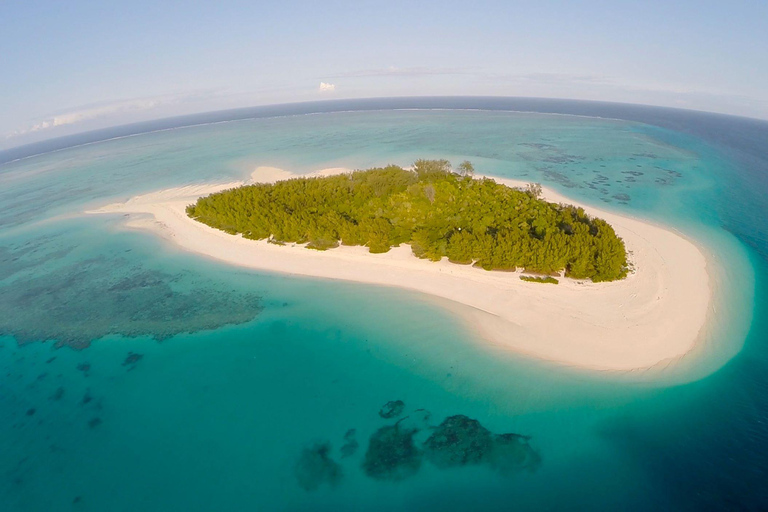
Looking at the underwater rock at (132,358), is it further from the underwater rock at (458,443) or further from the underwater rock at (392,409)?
the underwater rock at (458,443)

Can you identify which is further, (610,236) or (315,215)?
(315,215)

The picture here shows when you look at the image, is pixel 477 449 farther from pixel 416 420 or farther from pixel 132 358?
pixel 132 358

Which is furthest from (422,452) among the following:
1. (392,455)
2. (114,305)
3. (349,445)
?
(114,305)

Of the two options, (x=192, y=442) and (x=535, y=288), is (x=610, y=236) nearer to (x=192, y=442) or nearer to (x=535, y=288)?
(x=535, y=288)

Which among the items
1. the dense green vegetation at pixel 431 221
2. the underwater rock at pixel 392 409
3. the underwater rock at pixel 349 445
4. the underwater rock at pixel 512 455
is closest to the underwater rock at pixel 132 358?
the underwater rock at pixel 349 445

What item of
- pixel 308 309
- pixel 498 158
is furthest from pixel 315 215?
pixel 498 158
